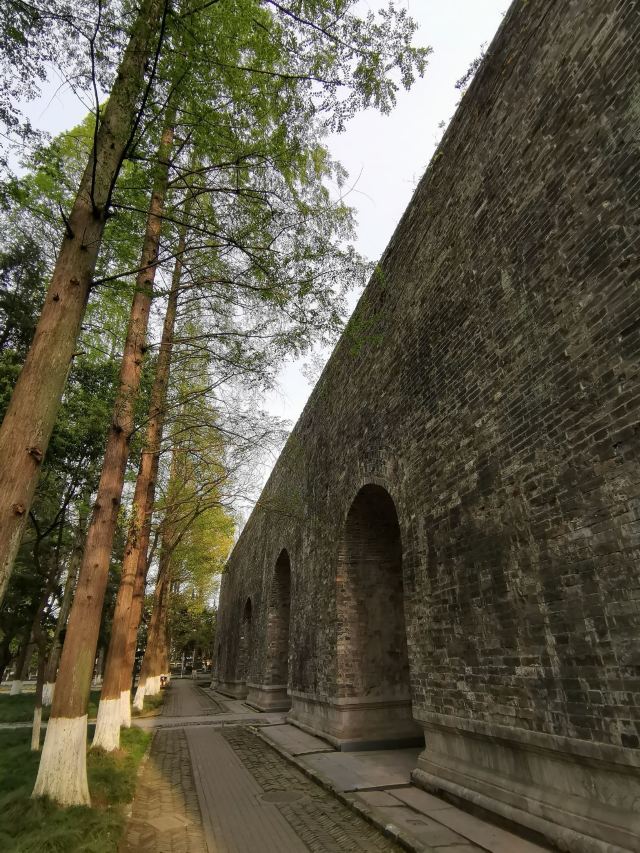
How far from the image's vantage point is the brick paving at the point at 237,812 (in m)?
4.13

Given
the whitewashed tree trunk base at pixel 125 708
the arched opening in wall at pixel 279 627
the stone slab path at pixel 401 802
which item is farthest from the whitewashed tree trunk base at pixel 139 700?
the stone slab path at pixel 401 802

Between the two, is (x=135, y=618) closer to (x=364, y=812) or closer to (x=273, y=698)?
(x=273, y=698)

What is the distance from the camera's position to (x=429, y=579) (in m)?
5.78

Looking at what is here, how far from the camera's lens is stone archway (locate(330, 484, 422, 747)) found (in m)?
7.92

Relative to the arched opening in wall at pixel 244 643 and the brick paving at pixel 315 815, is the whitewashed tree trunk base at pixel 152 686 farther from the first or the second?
the brick paving at pixel 315 815

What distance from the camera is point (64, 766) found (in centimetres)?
442

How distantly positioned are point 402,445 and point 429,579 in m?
1.91

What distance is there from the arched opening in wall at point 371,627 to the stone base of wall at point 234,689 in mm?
11803

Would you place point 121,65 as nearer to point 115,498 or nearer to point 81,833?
point 115,498

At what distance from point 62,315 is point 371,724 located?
7777mm

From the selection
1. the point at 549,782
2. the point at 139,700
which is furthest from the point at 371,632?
the point at 139,700

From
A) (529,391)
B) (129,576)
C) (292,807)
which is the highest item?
(529,391)

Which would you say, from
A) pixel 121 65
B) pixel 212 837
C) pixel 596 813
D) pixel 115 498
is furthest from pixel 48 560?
pixel 596 813

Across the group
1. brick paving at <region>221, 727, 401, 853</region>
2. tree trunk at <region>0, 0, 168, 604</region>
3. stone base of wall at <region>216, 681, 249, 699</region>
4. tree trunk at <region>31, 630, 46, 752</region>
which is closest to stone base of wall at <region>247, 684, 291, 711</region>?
stone base of wall at <region>216, 681, 249, 699</region>
